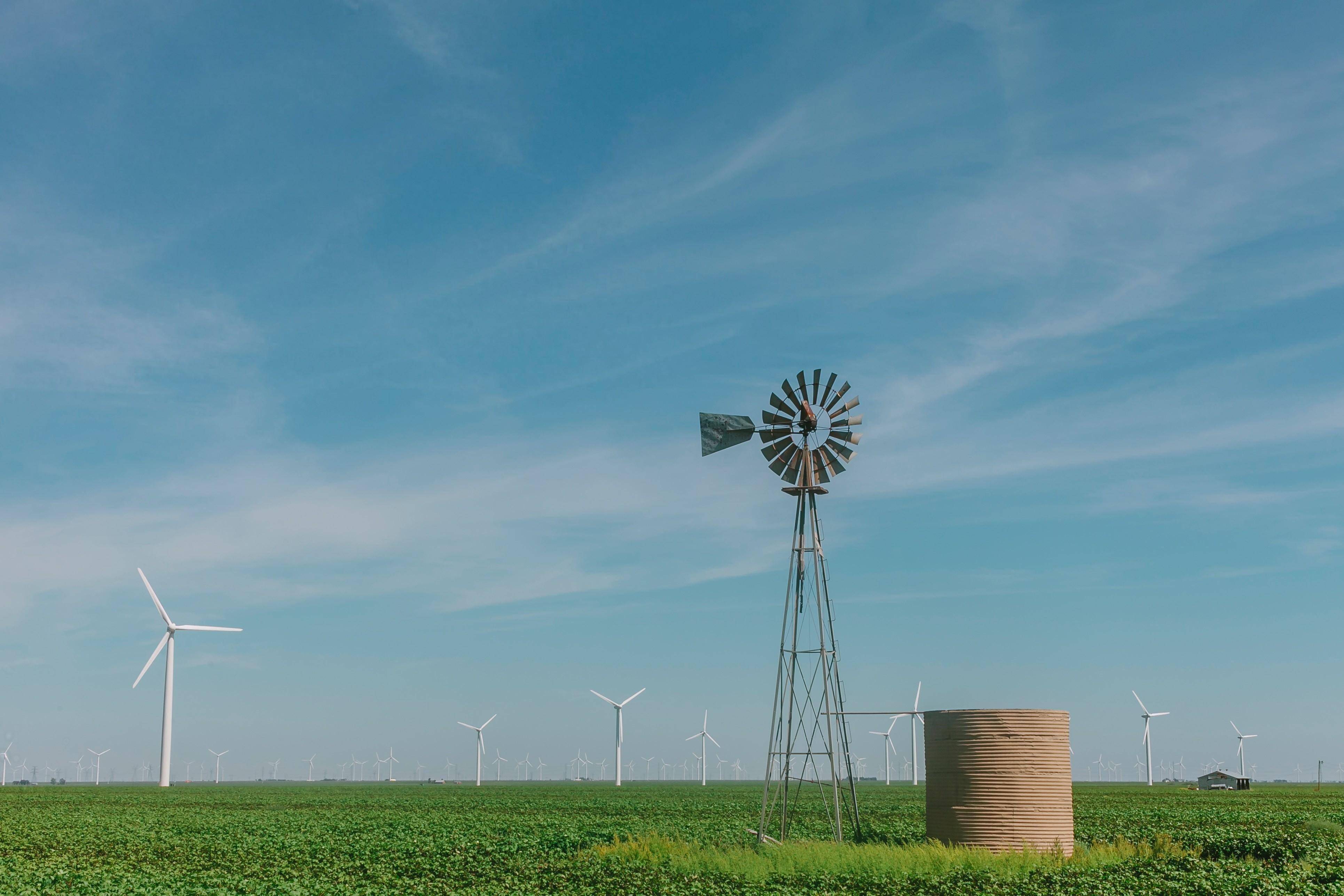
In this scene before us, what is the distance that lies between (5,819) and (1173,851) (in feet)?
191

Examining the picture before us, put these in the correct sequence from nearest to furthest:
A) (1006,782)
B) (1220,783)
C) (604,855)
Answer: (1006,782), (604,855), (1220,783)

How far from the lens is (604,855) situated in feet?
120

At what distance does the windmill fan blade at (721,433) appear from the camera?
3634 cm

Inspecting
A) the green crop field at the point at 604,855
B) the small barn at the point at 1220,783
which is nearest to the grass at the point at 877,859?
the green crop field at the point at 604,855

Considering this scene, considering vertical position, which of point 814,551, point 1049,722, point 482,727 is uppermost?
point 814,551

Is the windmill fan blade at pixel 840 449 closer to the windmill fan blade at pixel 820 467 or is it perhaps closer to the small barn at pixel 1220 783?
the windmill fan blade at pixel 820 467

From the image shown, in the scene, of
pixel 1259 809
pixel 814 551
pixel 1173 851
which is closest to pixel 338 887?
pixel 814 551

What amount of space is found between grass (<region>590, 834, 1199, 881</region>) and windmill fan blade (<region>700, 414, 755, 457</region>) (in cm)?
1239

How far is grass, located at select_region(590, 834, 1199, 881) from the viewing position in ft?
96.0

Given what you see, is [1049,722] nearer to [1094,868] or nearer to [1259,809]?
[1094,868]

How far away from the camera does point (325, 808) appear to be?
80.0 metres

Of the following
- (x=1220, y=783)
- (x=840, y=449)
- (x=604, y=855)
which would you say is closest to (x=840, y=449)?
(x=840, y=449)

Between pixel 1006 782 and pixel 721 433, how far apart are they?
13.5 meters

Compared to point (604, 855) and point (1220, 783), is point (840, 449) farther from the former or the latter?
point (1220, 783)
